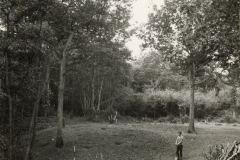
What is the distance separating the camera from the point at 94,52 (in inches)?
873

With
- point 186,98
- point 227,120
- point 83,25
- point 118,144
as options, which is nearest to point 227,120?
point 227,120

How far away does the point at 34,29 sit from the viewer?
14562mm

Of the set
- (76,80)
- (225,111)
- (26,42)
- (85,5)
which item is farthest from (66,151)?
(225,111)

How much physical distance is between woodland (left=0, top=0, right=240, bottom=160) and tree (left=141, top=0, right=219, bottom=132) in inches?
2.2

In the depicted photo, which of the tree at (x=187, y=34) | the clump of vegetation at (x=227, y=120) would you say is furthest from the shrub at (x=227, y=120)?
the tree at (x=187, y=34)

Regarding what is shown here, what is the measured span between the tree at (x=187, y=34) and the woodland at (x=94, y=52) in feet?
0.18

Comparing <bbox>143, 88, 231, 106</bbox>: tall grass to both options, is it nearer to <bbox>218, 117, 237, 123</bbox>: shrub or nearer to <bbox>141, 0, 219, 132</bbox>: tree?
<bbox>218, 117, 237, 123</bbox>: shrub

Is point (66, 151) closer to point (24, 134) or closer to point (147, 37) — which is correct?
point (24, 134)

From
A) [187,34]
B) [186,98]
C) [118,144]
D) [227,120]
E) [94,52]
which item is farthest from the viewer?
[186,98]

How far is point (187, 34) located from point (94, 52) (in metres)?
9.54

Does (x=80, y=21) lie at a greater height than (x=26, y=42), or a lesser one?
greater

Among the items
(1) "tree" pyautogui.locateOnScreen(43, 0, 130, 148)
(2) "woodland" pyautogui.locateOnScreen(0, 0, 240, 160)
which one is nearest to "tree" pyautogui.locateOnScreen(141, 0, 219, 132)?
(2) "woodland" pyautogui.locateOnScreen(0, 0, 240, 160)

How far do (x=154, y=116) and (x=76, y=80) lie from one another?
49.9 ft

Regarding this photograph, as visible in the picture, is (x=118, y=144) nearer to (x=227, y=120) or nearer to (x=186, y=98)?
(x=186, y=98)
